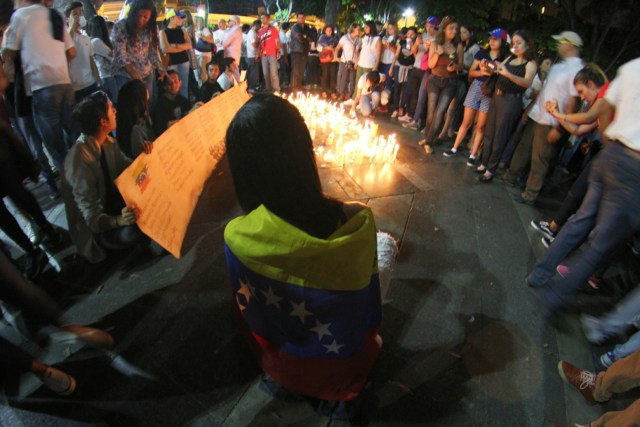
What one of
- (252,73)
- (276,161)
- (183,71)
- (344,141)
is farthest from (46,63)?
(252,73)

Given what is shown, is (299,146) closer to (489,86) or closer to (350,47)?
(489,86)

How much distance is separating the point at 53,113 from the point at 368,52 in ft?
23.9

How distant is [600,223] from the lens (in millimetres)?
2760

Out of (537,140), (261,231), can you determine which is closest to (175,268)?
(261,231)

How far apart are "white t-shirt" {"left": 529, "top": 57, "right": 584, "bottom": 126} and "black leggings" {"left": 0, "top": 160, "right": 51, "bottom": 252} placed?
20.1 ft

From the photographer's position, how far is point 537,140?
15.6 ft

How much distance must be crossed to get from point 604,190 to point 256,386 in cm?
318

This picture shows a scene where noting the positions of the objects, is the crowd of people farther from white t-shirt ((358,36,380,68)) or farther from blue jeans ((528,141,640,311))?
white t-shirt ((358,36,380,68))

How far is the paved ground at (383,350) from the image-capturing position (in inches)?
87.5

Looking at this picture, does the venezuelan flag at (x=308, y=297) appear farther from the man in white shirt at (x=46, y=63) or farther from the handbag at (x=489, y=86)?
the handbag at (x=489, y=86)

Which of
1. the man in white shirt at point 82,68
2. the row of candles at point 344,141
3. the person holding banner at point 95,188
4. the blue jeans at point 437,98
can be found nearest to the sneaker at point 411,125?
the blue jeans at point 437,98

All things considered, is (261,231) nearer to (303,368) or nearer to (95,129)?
(303,368)

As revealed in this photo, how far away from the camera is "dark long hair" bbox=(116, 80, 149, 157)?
11.0 ft

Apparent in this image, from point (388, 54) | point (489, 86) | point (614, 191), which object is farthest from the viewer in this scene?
point (388, 54)
